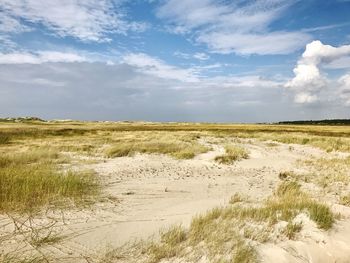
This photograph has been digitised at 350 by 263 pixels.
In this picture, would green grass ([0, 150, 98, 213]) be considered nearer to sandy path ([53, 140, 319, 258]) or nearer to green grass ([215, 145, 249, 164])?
sandy path ([53, 140, 319, 258])

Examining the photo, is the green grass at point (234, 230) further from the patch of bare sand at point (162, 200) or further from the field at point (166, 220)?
the patch of bare sand at point (162, 200)

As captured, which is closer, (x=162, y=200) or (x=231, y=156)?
(x=162, y=200)

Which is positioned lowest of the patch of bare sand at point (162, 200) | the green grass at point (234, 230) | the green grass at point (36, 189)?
the patch of bare sand at point (162, 200)

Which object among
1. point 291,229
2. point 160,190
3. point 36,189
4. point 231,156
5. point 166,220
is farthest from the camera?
point 231,156

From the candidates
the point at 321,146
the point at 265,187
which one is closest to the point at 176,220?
the point at 265,187

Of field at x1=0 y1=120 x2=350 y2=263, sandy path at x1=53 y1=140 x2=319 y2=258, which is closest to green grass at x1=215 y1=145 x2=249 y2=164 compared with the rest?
sandy path at x1=53 y1=140 x2=319 y2=258

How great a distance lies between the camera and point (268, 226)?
27.1ft

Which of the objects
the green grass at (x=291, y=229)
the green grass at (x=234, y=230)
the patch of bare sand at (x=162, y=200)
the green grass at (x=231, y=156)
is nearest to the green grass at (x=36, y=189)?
the patch of bare sand at (x=162, y=200)

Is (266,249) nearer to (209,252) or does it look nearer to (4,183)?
(209,252)

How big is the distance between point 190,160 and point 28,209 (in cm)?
1240

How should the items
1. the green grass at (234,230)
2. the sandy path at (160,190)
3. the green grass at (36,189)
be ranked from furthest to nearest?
the green grass at (36,189), the sandy path at (160,190), the green grass at (234,230)

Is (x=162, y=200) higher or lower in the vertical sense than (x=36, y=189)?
lower

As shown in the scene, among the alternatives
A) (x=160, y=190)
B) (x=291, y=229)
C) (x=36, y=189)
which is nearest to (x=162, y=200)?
(x=160, y=190)

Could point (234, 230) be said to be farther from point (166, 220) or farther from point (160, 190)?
point (160, 190)
